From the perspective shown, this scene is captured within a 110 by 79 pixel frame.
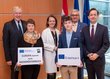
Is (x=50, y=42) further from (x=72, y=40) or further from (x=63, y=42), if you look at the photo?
(x=72, y=40)

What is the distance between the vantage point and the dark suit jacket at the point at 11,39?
3883mm

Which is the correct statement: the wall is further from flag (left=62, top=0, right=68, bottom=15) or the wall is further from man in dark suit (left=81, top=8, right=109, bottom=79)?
man in dark suit (left=81, top=8, right=109, bottom=79)

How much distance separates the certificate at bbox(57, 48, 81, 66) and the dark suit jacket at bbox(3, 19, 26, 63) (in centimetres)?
85

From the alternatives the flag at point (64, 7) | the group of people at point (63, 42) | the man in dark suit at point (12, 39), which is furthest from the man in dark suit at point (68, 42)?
the flag at point (64, 7)

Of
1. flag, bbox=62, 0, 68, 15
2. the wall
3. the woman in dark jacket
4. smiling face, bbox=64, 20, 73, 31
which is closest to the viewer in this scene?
smiling face, bbox=64, 20, 73, 31

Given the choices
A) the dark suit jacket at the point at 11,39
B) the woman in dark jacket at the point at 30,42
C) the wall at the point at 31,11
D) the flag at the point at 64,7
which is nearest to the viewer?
the woman in dark jacket at the point at 30,42

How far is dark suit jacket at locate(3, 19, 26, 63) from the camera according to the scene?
3883 millimetres

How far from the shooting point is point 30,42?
3.64m

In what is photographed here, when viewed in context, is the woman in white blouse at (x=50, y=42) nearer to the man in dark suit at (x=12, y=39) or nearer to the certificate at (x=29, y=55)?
the certificate at (x=29, y=55)

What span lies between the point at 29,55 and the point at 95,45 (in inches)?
44.3

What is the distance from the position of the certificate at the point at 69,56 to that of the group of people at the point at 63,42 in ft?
0.20

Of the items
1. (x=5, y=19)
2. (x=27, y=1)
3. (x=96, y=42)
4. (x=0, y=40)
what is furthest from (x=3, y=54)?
(x=96, y=42)

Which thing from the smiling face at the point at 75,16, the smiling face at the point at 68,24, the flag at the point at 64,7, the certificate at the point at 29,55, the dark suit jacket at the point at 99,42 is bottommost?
the certificate at the point at 29,55

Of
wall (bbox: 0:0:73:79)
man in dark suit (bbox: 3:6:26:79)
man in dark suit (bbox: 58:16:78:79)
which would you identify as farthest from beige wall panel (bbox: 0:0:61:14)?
man in dark suit (bbox: 58:16:78:79)
